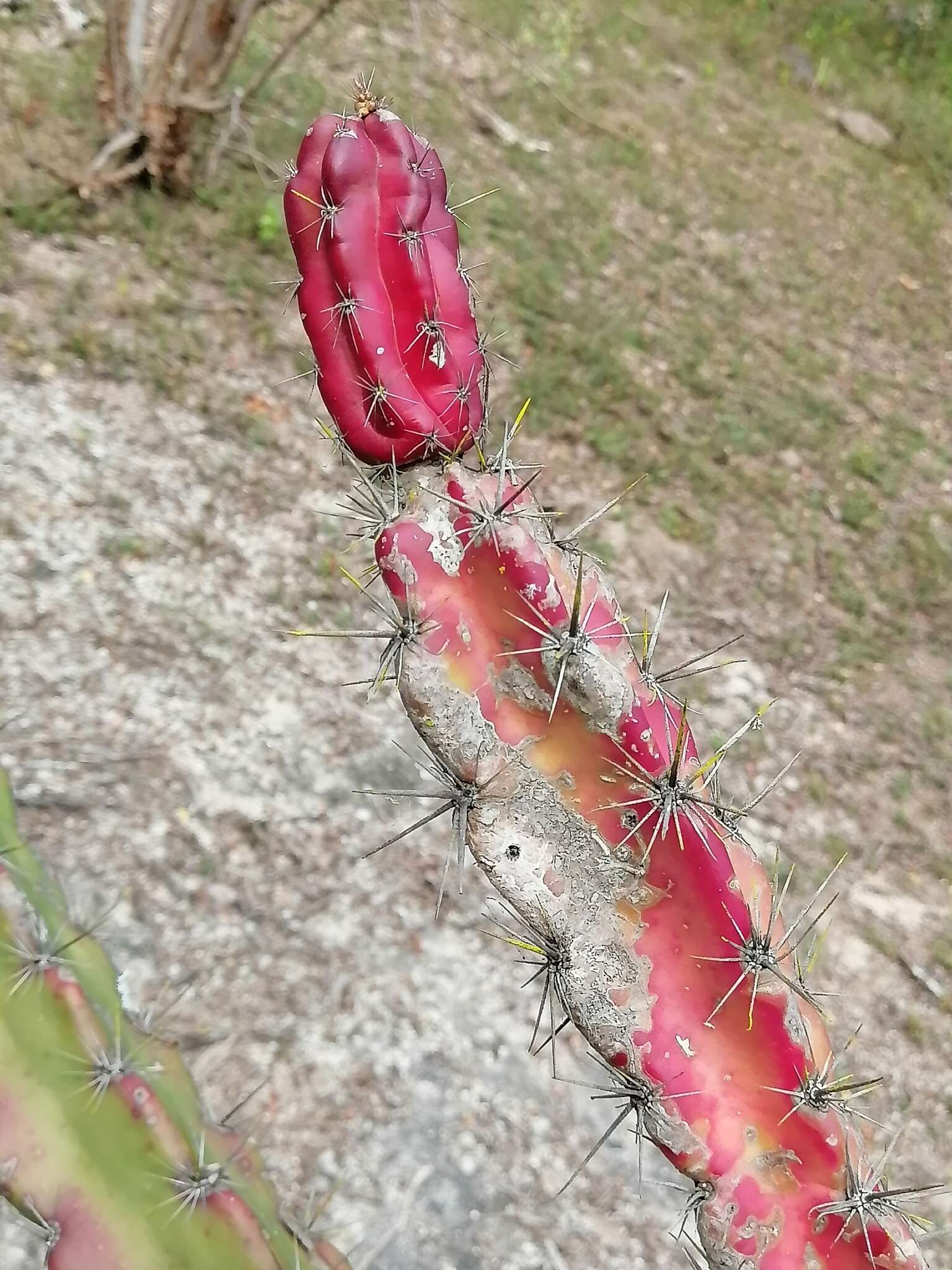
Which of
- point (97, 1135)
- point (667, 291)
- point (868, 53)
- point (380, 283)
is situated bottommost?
point (97, 1135)

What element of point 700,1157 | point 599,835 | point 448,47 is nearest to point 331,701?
point 599,835

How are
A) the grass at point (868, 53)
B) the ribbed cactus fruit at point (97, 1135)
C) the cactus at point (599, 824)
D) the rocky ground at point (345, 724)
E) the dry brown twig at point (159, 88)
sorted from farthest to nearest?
the grass at point (868, 53)
the dry brown twig at point (159, 88)
the rocky ground at point (345, 724)
the cactus at point (599, 824)
the ribbed cactus fruit at point (97, 1135)

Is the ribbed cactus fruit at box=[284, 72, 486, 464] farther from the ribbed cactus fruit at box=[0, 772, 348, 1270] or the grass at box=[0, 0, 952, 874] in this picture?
the grass at box=[0, 0, 952, 874]

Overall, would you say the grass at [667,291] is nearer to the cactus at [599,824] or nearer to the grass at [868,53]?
the grass at [868,53]

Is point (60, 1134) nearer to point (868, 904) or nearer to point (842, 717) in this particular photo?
point (868, 904)

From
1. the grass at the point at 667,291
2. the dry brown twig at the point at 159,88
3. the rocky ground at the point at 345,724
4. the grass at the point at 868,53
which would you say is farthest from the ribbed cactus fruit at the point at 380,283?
the grass at the point at 868,53

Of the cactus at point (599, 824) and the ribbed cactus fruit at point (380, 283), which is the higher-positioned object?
the ribbed cactus fruit at point (380, 283)

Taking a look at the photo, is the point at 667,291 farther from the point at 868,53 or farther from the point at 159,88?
the point at 868,53

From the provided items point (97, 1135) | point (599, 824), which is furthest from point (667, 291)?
point (97, 1135)
